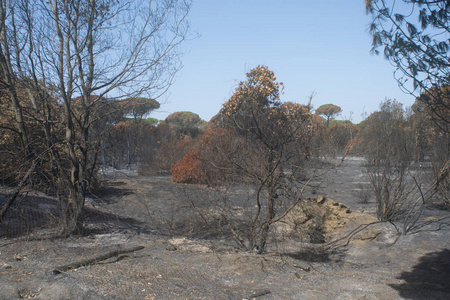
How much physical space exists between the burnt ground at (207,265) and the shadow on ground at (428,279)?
1 cm

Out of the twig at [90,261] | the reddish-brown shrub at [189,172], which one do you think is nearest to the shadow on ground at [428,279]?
the twig at [90,261]

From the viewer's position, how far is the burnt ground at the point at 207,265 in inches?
187

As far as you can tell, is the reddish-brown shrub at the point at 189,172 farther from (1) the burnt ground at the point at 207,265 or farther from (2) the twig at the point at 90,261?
(2) the twig at the point at 90,261

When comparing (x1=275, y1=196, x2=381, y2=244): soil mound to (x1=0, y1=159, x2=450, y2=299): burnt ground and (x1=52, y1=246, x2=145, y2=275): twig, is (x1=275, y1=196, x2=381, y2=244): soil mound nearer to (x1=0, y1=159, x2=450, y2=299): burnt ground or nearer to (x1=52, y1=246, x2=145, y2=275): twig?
(x1=0, y1=159, x2=450, y2=299): burnt ground

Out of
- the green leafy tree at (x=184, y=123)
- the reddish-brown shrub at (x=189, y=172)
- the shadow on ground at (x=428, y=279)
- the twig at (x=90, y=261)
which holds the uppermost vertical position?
the green leafy tree at (x=184, y=123)

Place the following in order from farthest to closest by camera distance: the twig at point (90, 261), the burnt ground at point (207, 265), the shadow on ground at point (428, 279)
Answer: the shadow on ground at point (428, 279), the twig at point (90, 261), the burnt ground at point (207, 265)

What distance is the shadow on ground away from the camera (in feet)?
17.4

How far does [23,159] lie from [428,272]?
23.8 ft

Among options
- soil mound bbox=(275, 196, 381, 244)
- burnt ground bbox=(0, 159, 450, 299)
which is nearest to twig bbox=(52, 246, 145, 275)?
burnt ground bbox=(0, 159, 450, 299)

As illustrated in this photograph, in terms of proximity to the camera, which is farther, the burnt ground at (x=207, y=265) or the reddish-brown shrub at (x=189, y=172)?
the reddish-brown shrub at (x=189, y=172)

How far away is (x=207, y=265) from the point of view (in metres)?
6.00

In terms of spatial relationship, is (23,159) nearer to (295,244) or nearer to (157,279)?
(157,279)

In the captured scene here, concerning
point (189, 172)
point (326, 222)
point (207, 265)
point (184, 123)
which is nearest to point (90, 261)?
point (207, 265)

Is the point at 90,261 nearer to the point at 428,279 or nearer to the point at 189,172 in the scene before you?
the point at 428,279
